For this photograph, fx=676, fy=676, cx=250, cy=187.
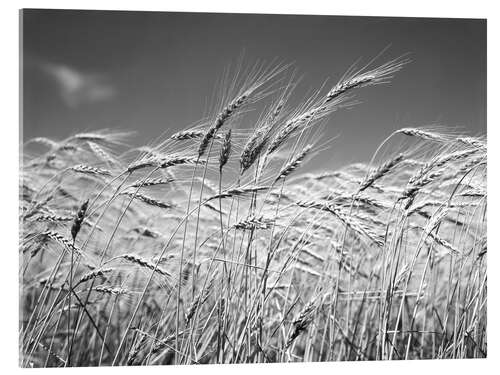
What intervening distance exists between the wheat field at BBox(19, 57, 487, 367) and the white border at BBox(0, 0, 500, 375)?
→ 53mm

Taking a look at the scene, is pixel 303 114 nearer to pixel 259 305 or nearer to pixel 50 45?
pixel 259 305

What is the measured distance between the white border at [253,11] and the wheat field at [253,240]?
53 millimetres

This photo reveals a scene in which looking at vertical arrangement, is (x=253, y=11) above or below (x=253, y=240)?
above

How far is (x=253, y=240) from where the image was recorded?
3.03m

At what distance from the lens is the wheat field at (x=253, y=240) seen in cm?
297

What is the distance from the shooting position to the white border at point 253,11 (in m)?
2.96

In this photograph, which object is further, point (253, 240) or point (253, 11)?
point (253, 11)

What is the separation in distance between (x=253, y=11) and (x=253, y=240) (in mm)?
1104

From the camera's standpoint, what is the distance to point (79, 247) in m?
2.98

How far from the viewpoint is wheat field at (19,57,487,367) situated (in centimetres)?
297

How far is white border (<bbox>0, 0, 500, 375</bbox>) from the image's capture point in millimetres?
2957

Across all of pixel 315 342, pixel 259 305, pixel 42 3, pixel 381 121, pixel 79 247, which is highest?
pixel 42 3

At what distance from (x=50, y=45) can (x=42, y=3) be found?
Answer: 0.20m
